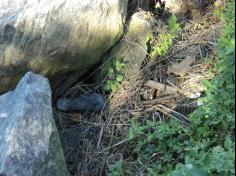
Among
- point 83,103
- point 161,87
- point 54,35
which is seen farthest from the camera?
point 83,103

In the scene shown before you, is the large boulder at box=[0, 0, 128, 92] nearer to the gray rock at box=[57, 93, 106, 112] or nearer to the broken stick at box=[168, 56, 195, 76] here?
the gray rock at box=[57, 93, 106, 112]

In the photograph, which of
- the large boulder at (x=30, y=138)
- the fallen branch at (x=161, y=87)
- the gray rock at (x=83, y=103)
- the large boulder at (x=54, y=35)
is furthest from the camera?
the gray rock at (x=83, y=103)

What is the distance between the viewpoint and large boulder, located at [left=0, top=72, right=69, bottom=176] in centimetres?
324

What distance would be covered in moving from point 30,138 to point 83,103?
1003 mm

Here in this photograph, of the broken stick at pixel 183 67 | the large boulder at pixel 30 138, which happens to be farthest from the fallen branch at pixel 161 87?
the large boulder at pixel 30 138

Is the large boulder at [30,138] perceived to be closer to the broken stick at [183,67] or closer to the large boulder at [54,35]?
the large boulder at [54,35]

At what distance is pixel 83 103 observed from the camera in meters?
4.27

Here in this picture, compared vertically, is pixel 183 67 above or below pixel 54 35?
below

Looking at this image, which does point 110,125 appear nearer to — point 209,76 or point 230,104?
point 209,76

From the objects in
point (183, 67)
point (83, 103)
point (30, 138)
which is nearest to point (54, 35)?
point (83, 103)

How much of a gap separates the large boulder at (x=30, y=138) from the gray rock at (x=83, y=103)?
2.22 ft

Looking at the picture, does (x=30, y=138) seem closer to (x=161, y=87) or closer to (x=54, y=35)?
(x=54, y=35)

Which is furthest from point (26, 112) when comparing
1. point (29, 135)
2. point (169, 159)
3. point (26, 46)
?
point (169, 159)

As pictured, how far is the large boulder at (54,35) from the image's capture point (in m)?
3.74
